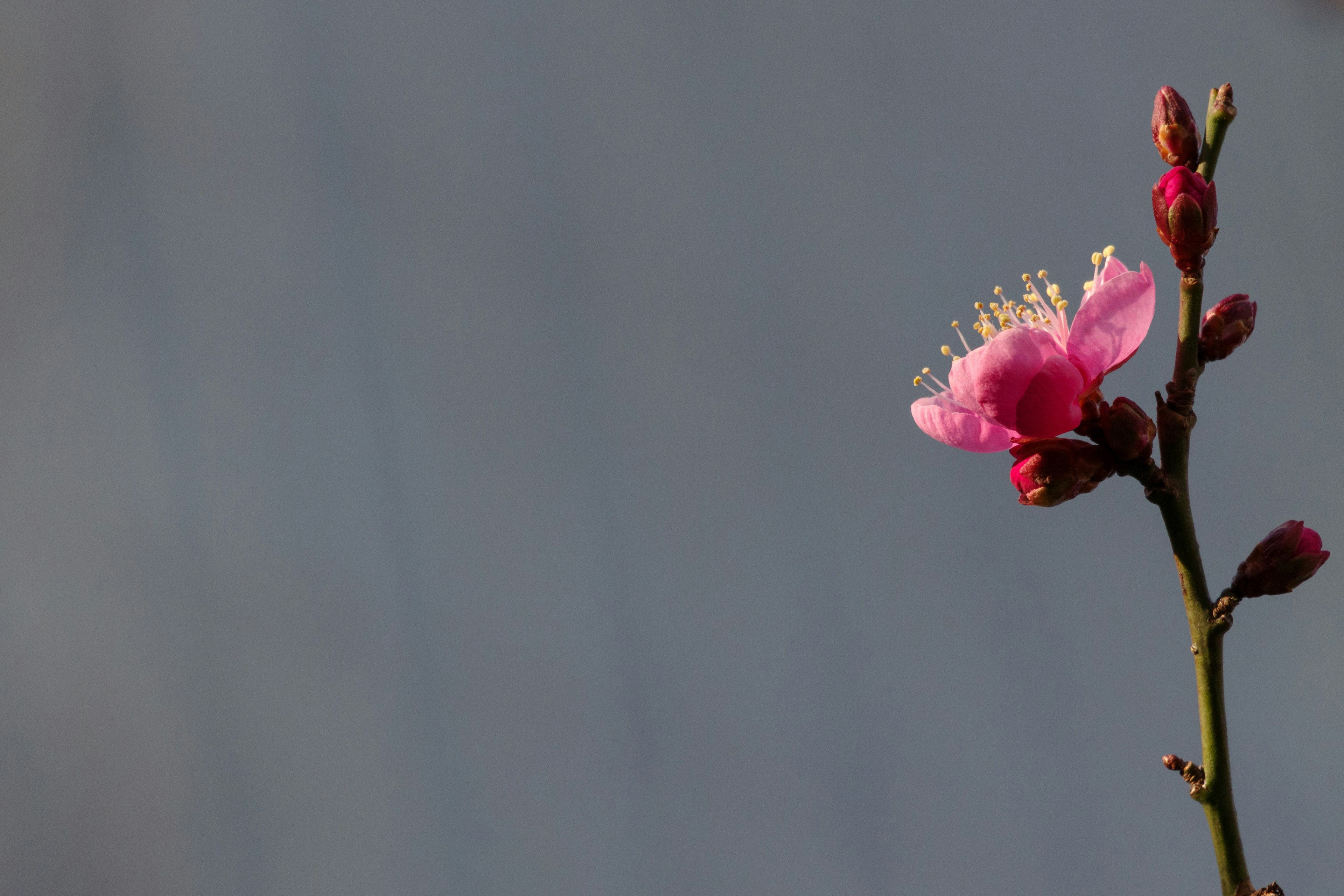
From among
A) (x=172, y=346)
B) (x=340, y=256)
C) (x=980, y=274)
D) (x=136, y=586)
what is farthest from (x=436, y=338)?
(x=980, y=274)

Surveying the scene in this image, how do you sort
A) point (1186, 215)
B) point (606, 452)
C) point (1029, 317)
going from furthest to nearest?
point (606, 452) < point (1029, 317) < point (1186, 215)

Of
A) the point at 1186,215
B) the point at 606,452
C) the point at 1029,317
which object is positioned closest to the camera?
the point at 1186,215

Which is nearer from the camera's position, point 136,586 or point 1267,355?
point 136,586


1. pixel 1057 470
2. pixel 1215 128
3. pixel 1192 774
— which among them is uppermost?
pixel 1215 128

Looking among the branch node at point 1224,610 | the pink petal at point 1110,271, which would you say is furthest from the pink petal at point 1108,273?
the branch node at point 1224,610

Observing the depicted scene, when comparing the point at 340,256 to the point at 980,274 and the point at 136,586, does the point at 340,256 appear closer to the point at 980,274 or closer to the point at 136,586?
the point at 136,586

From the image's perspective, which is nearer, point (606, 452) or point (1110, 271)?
point (1110, 271)

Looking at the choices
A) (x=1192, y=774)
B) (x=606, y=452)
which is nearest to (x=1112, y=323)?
(x=1192, y=774)

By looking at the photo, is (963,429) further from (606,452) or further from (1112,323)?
(606,452)

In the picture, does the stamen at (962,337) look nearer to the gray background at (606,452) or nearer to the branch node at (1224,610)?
the branch node at (1224,610)
